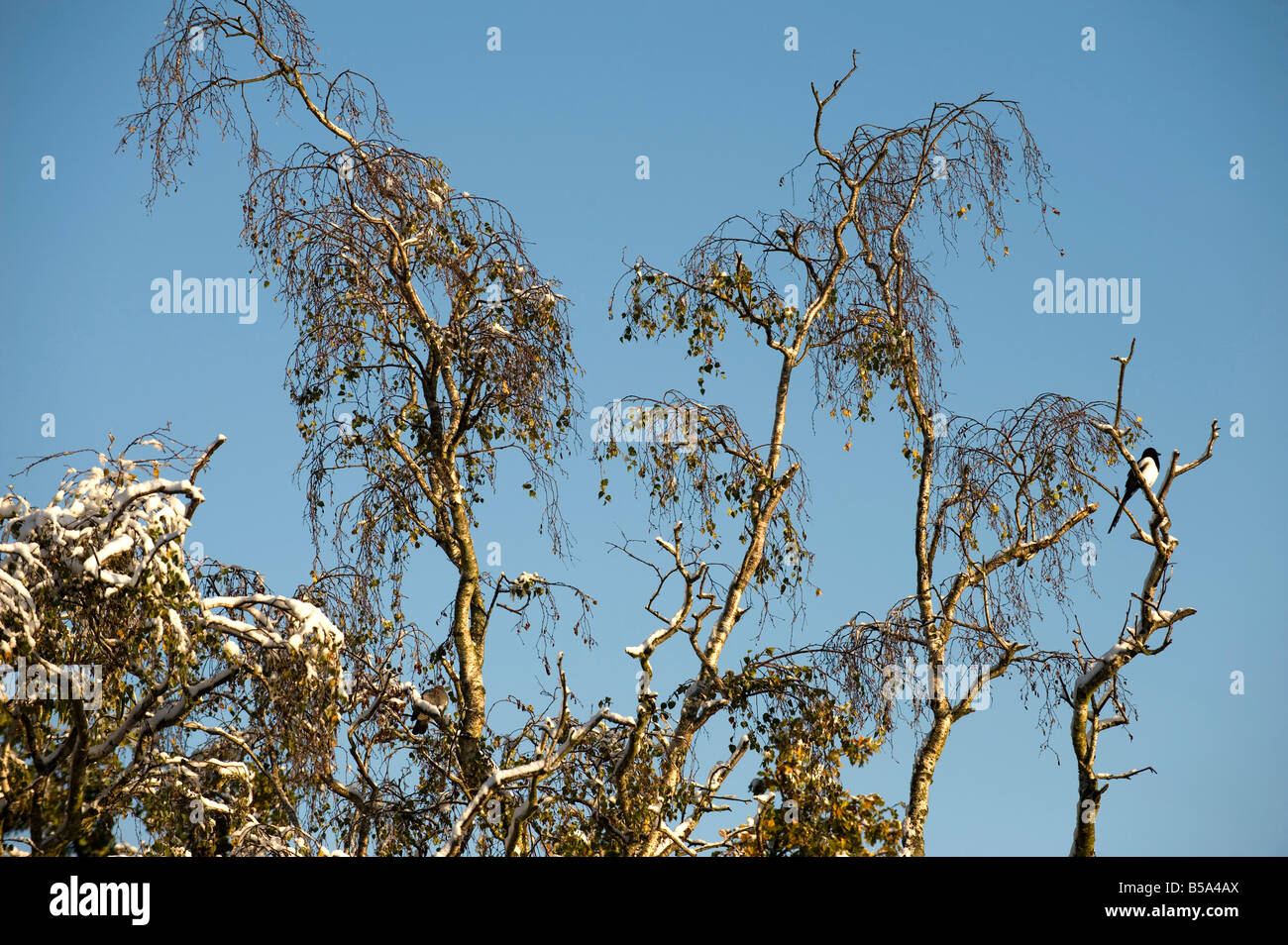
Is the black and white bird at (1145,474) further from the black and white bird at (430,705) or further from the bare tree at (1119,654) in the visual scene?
the black and white bird at (430,705)

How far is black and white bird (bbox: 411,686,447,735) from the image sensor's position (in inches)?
436

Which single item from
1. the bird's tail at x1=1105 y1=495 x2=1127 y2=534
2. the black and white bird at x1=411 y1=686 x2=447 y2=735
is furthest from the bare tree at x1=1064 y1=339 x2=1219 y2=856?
the black and white bird at x1=411 y1=686 x2=447 y2=735

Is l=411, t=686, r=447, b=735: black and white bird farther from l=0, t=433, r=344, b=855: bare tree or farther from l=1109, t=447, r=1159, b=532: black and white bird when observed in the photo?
l=1109, t=447, r=1159, b=532: black and white bird

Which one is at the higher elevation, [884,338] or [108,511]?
[884,338]

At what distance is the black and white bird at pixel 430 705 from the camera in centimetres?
1108

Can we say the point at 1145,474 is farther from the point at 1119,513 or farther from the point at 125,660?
the point at 125,660

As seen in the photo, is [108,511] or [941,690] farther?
[941,690]

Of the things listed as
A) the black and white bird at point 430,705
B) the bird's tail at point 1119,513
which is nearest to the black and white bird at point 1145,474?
the bird's tail at point 1119,513

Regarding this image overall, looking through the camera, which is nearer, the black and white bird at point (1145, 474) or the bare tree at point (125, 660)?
the bare tree at point (125, 660)

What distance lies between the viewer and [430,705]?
11023 mm

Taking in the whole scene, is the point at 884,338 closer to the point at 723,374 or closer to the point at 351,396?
the point at 723,374

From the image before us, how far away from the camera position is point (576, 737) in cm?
958
